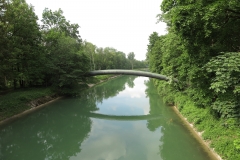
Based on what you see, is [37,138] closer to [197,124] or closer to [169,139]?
[169,139]

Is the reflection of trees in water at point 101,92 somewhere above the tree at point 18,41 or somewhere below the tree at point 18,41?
below

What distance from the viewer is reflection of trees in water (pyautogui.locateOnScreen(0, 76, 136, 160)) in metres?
8.90

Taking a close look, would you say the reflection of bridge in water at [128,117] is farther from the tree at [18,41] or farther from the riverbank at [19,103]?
the tree at [18,41]

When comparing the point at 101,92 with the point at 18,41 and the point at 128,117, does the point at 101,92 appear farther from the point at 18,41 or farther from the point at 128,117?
the point at 18,41

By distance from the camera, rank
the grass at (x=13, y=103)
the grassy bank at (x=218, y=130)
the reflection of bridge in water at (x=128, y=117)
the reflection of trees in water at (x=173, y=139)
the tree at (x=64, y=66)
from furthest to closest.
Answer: the tree at (x=64, y=66) < the reflection of bridge in water at (x=128, y=117) < the grass at (x=13, y=103) < the reflection of trees in water at (x=173, y=139) < the grassy bank at (x=218, y=130)

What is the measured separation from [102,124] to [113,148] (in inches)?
173

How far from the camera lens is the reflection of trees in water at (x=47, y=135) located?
8898mm

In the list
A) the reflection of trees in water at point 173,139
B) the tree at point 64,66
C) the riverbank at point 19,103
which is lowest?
the reflection of trees in water at point 173,139

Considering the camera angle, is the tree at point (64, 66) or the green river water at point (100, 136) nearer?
the green river water at point (100, 136)

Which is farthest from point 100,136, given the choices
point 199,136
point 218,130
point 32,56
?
point 32,56

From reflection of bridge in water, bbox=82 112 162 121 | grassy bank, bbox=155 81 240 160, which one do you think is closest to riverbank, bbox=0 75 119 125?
reflection of bridge in water, bbox=82 112 162 121

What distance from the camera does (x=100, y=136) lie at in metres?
11.0

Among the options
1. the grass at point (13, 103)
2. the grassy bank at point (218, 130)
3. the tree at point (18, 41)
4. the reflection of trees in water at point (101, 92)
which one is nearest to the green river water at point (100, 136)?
the grassy bank at point (218, 130)

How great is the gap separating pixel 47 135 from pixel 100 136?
402cm
